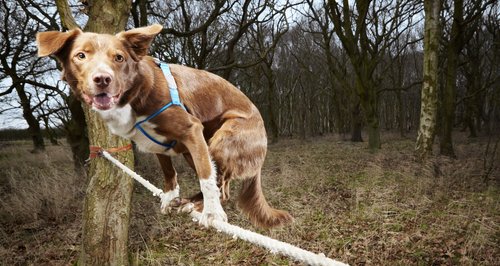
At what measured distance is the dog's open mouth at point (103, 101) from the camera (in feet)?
5.00

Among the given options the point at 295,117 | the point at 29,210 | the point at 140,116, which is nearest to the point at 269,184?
the point at 29,210

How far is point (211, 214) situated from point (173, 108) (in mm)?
621

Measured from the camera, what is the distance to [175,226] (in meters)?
7.00

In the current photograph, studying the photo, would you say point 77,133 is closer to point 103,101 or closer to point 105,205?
point 105,205

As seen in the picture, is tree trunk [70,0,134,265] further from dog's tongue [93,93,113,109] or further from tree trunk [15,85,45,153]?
tree trunk [15,85,45,153]

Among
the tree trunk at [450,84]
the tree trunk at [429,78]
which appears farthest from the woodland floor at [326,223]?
the tree trunk at [450,84]

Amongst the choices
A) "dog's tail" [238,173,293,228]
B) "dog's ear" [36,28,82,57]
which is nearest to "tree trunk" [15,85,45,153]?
"dog's ear" [36,28,82,57]

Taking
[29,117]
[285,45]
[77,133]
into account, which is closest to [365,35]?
[285,45]

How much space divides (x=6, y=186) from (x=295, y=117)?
3071 cm

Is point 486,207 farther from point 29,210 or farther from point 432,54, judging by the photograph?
point 29,210

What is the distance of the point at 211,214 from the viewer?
1.76 m

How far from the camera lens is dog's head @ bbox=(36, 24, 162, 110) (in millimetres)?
1496

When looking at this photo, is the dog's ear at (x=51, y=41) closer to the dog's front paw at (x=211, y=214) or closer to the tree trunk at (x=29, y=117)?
the dog's front paw at (x=211, y=214)

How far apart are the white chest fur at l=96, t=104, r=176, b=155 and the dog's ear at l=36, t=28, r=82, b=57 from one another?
0.37 metres
